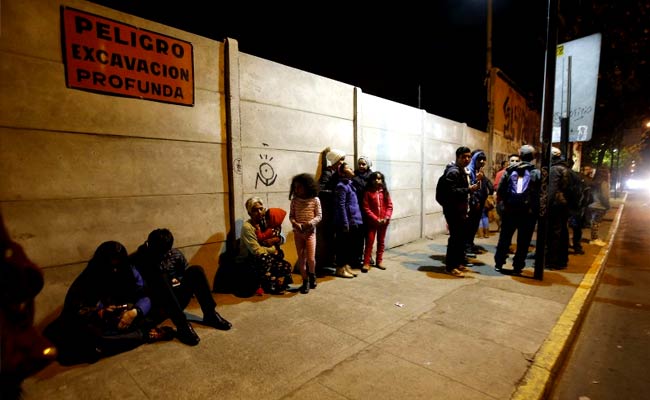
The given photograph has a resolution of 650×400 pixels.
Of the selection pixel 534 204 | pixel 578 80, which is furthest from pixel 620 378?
pixel 578 80

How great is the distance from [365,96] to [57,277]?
547 cm

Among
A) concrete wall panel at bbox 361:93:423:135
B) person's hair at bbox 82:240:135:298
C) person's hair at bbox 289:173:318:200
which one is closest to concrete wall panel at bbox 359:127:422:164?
concrete wall panel at bbox 361:93:423:135

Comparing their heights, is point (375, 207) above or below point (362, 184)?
below

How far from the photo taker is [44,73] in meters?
3.11

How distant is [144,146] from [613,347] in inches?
218

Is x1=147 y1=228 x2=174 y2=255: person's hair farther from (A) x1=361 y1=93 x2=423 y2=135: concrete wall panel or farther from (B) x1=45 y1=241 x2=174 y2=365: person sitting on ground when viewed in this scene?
(A) x1=361 y1=93 x2=423 y2=135: concrete wall panel

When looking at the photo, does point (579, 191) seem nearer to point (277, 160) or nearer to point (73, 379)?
point (277, 160)

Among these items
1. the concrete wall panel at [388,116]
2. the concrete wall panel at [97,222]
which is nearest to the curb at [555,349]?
the concrete wall panel at [97,222]

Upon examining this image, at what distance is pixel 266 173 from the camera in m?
4.92

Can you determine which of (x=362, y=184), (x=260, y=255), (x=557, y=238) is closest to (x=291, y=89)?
(x=362, y=184)

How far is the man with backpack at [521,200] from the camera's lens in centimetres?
527

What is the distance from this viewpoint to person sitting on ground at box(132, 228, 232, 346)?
3221 mm

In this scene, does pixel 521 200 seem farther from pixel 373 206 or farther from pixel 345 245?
pixel 345 245

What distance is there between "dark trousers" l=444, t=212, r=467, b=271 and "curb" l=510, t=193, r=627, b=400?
1609mm
